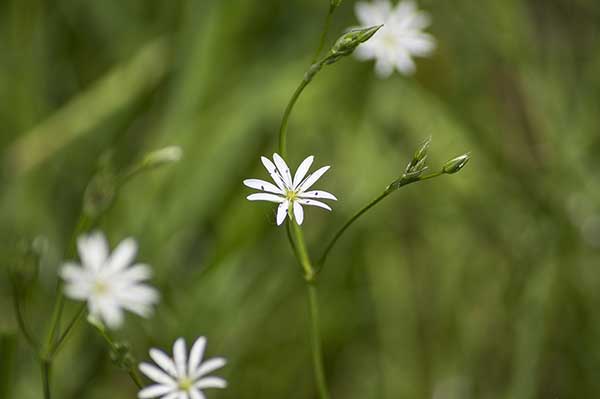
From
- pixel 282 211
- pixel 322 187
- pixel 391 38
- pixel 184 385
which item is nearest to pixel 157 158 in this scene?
pixel 282 211

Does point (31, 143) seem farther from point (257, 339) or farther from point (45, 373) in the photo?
point (45, 373)

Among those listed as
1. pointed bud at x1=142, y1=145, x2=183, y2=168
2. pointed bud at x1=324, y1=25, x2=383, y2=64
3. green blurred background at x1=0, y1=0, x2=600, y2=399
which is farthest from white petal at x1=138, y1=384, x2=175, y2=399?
green blurred background at x1=0, y1=0, x2=600, y2=399

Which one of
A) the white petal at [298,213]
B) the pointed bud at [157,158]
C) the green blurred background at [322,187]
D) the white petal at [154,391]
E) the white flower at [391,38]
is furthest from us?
the green blurred background at [322,187]

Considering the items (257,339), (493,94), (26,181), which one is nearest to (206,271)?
(257,339)

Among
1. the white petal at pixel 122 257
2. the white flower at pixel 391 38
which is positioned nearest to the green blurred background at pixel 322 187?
the white flower at pixel 391 38

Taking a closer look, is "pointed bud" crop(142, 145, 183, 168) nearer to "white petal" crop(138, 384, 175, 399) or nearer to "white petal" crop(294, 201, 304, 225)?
"white petal" crop(294, 201, 304, 225)

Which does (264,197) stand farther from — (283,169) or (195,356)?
(195,356)

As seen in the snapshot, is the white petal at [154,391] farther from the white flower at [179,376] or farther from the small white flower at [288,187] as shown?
the small white flower at [288,187]
